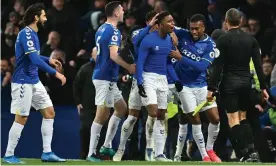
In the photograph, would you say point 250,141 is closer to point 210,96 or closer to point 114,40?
point 210,96

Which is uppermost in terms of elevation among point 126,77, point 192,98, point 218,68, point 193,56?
point 193,56

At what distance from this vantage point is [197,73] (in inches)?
Answer: 738

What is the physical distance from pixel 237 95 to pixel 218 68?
52 centimetres

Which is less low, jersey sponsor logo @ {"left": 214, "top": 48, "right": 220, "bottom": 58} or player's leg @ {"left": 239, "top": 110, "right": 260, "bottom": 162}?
jersey sponsor logo @ {"left": 214, "top": 48, "right": 220, "bottom": 58}

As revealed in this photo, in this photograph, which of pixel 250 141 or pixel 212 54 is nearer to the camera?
pixel 250 141

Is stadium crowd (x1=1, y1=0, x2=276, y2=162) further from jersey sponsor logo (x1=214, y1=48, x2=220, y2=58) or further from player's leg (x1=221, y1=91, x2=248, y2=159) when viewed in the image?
jersey sponsor logo (x1=214, y1=48, x2=220, y2=58)

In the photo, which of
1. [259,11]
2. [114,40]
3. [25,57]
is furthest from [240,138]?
[259,11]

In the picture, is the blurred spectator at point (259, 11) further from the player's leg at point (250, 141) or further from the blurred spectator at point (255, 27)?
the player's leg at point (250, 141)

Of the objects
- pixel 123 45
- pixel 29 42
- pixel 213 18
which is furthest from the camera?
pixel 213 18

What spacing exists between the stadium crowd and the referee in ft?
1.59

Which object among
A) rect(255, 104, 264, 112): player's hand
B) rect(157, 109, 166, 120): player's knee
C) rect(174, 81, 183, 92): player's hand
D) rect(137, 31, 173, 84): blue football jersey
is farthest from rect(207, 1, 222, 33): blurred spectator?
rect(157, 109, 166, 120): player's knee

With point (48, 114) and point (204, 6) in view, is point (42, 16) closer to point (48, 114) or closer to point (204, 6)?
point (48, 114)

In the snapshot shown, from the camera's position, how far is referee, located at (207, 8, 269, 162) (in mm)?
17781

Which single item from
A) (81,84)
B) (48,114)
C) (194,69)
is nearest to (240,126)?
(194,69)
